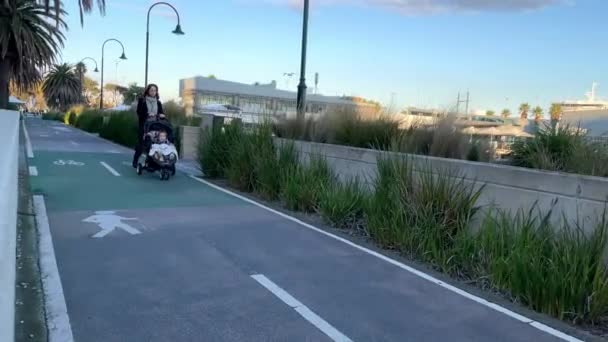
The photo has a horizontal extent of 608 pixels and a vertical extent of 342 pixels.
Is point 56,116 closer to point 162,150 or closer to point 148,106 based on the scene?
point 148,106

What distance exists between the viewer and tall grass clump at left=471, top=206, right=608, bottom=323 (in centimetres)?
470

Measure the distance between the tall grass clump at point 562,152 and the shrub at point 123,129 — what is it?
55.4 feet

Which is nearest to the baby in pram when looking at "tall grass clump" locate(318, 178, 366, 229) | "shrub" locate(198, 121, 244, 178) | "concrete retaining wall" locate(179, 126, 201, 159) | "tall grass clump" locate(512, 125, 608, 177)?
"shrub" locate(198, 121, 244, 178)

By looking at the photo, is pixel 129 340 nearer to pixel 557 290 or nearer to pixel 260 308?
pixel 260 308

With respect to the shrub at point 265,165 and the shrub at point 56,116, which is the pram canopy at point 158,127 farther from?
the shrub at point 56,116

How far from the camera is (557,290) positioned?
4797mm

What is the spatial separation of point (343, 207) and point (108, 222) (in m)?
3.67

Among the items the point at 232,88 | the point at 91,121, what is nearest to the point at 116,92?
the point at 232,88

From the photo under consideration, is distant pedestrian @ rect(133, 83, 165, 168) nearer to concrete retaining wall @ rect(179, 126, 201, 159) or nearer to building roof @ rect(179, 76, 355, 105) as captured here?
concrete retaining wall @ rect(179, 126, 201, 159)

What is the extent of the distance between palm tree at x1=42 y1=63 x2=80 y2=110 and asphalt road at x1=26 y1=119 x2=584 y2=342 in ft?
271

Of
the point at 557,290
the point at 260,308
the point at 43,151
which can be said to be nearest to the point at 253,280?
the point at 260,308

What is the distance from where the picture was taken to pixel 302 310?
15.4ft

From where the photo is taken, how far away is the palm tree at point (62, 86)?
268 feet

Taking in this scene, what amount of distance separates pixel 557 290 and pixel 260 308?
9.18ft
